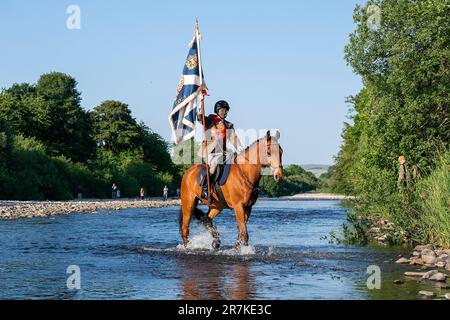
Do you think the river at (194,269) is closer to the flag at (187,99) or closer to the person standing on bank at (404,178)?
the person standing on bank at (404,178)

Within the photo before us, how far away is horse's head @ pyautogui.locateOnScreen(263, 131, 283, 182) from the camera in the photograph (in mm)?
16766

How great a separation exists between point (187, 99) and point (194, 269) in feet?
17.3

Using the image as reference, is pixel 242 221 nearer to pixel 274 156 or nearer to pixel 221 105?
pixel 274 156

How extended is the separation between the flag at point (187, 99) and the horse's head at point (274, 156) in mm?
2301

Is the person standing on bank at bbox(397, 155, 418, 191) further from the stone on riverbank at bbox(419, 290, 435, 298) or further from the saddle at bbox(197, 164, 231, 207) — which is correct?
the stone on riverbank at bbox(419, 290, 435, 298)

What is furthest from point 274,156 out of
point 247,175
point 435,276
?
point 435,276

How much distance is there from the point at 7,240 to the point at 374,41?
1676cm

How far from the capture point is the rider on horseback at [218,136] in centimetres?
1767

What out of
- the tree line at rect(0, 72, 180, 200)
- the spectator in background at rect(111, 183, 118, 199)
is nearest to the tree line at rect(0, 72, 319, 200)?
the tree line at rect(0, 72, 180, 200)

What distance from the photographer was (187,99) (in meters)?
18.4

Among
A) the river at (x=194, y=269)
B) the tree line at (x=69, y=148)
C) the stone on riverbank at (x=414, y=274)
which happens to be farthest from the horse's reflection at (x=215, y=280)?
the tree line at (x=69, y=148)

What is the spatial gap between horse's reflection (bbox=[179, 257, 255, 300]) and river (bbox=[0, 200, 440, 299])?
16mm

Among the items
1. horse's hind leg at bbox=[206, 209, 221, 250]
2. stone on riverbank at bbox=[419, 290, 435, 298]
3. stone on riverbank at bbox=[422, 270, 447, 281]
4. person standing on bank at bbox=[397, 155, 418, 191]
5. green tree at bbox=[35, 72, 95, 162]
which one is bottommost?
stone on riverbank at bbox=[419, 290, 435, 298]
